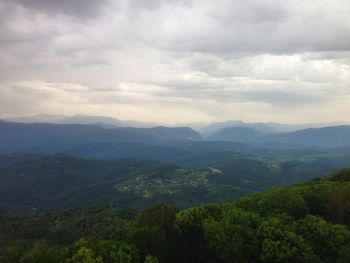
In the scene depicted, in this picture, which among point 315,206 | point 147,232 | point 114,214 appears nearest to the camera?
point 147,232

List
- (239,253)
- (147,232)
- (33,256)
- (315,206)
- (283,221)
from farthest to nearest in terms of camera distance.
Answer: (315,206), (283,221), (147,232), (239,253), (33,256)

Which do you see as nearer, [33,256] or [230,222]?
[33,256]

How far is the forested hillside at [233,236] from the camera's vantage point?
2859 inches

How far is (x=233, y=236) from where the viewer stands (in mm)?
78125

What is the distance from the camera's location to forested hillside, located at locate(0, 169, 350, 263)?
7262 centimetres

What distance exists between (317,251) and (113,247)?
41255mm

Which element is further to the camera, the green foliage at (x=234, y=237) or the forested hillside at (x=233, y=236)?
the green foliage at (x=234, y=237)

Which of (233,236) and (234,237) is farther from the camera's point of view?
(233,236)

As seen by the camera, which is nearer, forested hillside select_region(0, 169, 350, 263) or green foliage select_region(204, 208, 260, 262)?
forested hillside select_region(0, 169, 350, 263)

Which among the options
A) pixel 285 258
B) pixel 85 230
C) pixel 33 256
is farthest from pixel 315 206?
pixel 85 230

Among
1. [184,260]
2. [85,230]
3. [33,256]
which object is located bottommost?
[85,230]

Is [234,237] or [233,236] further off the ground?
[233,236]

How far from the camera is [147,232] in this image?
8119 centimetres

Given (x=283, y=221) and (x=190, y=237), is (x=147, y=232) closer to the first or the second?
(x=190, y=237)
